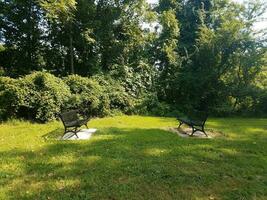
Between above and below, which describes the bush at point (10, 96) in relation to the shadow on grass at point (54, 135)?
above

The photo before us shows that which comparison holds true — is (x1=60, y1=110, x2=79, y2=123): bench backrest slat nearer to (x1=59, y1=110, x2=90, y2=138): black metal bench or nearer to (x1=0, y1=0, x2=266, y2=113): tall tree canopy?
(x1=59, y1=110, x2=90, y2=138): black metal bench

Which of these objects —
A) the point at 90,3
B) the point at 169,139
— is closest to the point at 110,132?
the point at 169,139

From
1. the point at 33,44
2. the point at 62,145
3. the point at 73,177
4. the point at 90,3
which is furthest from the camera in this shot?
the point at 33,44

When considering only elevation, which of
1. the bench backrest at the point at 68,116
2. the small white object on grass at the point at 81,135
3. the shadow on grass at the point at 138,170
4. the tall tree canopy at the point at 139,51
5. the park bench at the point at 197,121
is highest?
the tall tree canopy at the point at 139,51

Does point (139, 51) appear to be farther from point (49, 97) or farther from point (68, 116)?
point (68, 116)

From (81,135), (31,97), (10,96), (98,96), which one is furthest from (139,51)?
(81,135)

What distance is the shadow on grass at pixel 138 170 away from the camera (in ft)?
16.7

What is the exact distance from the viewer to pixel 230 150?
8.15 metres

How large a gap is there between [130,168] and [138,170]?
0.63ft

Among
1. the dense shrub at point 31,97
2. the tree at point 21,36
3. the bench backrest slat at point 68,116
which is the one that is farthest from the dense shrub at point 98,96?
the tree at point 21,36

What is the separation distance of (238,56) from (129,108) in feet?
25.5

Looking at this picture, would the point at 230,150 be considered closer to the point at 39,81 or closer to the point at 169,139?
the point at 169,139

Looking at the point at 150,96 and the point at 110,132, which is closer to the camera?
the point at 110,132

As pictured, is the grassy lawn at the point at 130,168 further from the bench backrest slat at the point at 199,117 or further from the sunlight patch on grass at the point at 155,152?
the bench backrest slat at the point at 199,117
